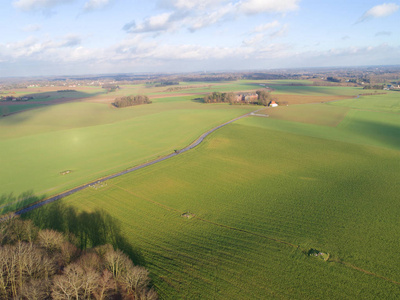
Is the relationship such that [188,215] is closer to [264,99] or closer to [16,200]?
[16,200]

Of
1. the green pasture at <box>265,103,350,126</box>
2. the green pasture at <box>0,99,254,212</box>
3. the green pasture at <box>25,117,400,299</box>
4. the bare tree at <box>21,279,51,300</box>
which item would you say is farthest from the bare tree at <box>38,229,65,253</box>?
the green pasture at <box>265,103,350,126</box>

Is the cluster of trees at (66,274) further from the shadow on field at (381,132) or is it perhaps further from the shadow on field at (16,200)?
the shadow on field at (381,132)

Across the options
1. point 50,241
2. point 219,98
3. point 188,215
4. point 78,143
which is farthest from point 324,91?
point 50,241

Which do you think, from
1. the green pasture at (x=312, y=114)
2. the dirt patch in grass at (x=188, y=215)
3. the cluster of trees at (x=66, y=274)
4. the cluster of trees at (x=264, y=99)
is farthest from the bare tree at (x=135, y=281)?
the cluster of trees at (x=264, y=99)

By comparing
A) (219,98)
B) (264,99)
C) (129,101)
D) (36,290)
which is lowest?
(36,290)

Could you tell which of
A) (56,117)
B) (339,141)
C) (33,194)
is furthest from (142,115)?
(339,141)

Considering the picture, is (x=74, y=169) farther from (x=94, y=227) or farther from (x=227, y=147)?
(x=227, y=147)

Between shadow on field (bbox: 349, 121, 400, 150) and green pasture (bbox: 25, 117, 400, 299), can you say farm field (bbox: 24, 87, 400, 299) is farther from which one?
shadow on field (bbox: 349, 121, 400, 150)

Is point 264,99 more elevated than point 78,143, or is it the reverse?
point 264,99
